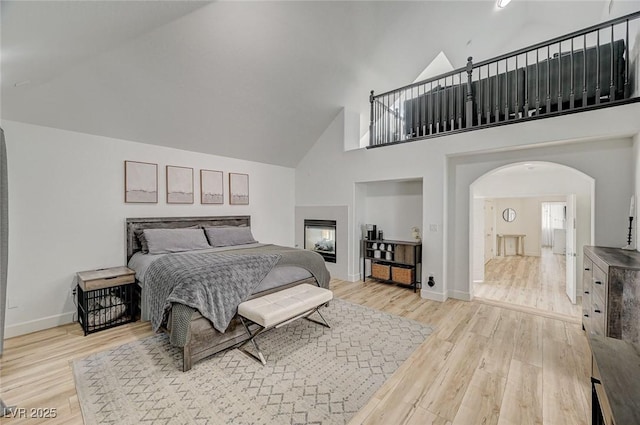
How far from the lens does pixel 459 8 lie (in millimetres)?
4062

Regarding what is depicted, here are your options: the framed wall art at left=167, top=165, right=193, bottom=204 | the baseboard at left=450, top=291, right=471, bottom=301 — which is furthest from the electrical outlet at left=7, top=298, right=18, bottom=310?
the baseboard at left=450, top=291, right=471, bottom=301

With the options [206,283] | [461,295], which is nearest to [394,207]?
[461,295]

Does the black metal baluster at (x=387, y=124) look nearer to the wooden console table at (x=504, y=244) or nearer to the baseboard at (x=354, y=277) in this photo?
the baseboard at (x=354, y=277)

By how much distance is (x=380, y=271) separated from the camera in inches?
189

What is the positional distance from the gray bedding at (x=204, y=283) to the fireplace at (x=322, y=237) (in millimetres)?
2190

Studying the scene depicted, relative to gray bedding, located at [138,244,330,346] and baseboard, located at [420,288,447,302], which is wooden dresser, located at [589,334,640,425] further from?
baseboard, located at [420,288,447,302]

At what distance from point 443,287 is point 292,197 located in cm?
361

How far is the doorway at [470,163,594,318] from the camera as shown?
12.9ft

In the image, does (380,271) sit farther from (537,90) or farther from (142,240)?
(142,240)

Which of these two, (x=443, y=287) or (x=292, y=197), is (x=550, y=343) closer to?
(x=443, y=287)

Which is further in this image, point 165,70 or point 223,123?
point 223,123

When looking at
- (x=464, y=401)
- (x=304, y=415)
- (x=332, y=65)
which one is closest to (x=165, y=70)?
(x=332, y=65)

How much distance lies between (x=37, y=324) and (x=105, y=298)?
2.61 ft

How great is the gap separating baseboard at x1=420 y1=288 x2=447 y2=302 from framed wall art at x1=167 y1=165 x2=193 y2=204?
409 centimetres
